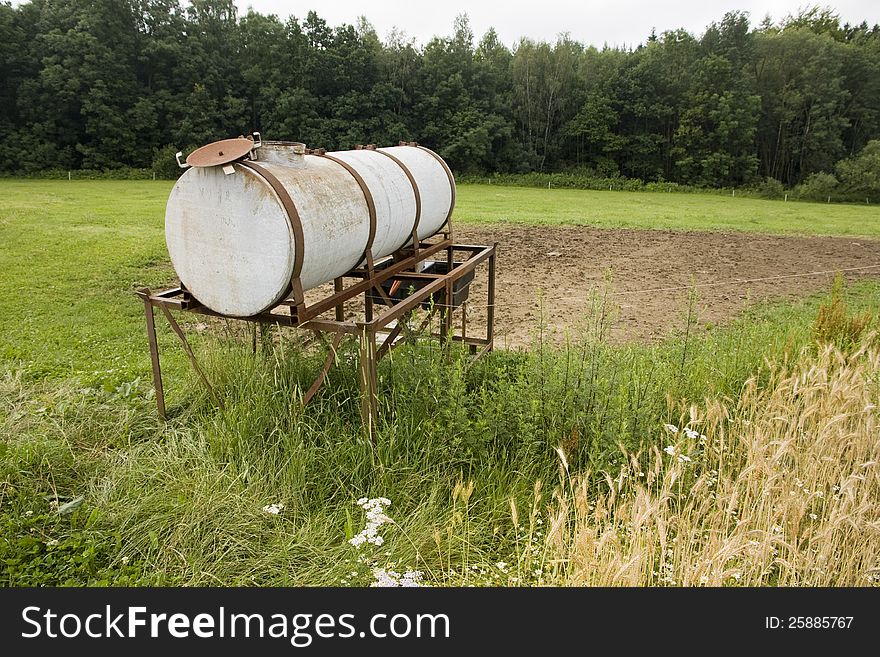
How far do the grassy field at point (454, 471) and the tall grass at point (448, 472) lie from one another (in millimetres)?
18

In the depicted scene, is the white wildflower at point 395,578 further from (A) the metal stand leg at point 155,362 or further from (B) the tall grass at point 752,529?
(A) the metal stand leg at point 155,362

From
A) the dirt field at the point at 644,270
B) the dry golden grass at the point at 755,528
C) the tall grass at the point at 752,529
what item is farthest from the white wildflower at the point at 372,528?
the dirt field at the point at 644,270

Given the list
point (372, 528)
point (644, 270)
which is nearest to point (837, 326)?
point (372, 528)

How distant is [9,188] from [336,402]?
106 ft

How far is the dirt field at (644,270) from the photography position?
387 inches

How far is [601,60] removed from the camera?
5219 centimetres

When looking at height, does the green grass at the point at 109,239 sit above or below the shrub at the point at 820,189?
below

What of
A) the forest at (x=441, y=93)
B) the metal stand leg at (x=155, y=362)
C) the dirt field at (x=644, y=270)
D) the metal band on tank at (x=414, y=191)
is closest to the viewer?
the metal stand leg at (x=155, y=362)

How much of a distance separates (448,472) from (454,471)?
156 millimetres

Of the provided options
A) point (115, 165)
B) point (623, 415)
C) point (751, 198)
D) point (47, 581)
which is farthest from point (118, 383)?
point (115, 165)

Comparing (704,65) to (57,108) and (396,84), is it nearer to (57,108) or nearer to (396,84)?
(396,84)

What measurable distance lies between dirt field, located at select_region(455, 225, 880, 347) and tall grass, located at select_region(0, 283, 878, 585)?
311 centimetres

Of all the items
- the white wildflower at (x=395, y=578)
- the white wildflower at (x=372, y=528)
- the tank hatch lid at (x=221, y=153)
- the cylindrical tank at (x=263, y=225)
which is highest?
the tank hatch lid at (x=221, y=153)

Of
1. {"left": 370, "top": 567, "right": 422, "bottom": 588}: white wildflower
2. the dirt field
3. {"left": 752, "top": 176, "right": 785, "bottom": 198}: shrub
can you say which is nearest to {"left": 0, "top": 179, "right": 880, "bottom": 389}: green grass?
the dirt field
